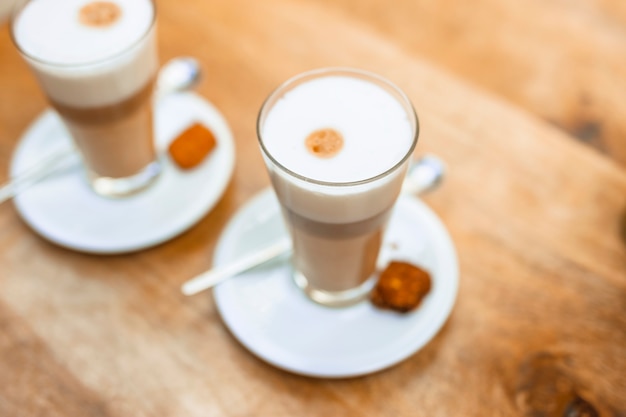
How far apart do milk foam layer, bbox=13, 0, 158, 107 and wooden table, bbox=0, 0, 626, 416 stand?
0.77 ft

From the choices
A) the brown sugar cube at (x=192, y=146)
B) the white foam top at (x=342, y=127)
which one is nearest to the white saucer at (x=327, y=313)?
the brown sugar cube at (x=192, y=146)

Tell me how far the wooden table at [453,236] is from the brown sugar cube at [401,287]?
65mm

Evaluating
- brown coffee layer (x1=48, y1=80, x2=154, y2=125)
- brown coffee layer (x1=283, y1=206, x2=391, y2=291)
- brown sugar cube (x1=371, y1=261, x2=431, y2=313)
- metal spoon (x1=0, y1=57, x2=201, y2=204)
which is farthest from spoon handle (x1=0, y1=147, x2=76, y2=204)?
brown sugar cube (x1=371, y1=261, x2=431, y2=313)

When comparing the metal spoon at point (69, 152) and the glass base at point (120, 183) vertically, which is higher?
the metal spoon at point (69, 152)

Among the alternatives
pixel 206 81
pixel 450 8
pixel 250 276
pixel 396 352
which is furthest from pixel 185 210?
pixel 450 8

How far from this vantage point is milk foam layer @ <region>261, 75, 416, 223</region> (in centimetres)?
77

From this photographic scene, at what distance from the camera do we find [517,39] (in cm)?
131

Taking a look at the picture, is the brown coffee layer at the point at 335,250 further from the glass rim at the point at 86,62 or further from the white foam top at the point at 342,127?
the glass rim at the point at 86,62

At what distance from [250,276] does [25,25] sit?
19.2 inches

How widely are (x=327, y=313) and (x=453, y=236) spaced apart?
0.24 m

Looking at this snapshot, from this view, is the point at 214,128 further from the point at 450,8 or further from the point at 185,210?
the point at 450,8

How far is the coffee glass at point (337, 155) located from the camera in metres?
0.77

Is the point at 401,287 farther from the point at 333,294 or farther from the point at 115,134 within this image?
the point at 115,134

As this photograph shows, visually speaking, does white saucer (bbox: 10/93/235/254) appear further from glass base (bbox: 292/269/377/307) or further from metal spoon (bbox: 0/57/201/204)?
glass base (bbox: 292/269/377/307)
